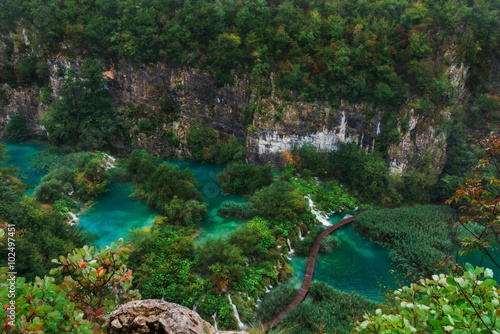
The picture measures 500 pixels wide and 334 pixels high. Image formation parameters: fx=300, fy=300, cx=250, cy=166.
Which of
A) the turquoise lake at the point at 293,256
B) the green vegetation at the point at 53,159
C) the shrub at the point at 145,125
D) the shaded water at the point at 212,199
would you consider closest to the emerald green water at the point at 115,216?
the turquoise lake at the point at 293,256

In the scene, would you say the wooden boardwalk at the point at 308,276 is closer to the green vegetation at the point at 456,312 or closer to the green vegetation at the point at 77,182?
the green vegetation at the point at 456,312

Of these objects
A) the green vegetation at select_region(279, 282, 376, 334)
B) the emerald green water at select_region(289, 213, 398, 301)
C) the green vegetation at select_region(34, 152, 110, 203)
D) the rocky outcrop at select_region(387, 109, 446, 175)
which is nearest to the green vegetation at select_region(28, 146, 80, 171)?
the green vegetation at select_region(34, 152, 110, 203)

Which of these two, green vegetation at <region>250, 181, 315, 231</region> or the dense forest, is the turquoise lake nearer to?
the dense forest

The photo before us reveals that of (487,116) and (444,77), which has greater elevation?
(444,77)

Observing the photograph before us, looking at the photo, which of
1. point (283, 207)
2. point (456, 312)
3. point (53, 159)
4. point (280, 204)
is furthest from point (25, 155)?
point (456, 312)

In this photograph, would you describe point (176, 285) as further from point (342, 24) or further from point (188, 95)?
point (342, 24)

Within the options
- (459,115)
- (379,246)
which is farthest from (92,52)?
(459,115)
